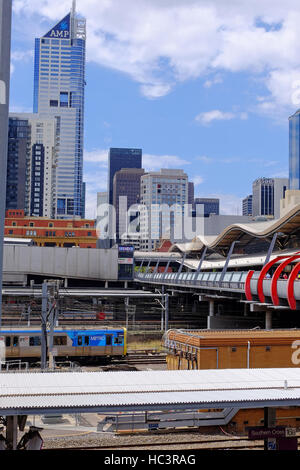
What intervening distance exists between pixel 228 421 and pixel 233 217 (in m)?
175

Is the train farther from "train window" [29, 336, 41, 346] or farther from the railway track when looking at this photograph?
the railway track

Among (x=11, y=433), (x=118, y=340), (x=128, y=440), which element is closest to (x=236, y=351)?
A: (x=128, y=440)

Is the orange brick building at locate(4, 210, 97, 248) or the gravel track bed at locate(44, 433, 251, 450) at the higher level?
the orange brick building at locate(4, 210, 97, 248)

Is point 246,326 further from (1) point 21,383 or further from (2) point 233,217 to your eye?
(2) point 233,217

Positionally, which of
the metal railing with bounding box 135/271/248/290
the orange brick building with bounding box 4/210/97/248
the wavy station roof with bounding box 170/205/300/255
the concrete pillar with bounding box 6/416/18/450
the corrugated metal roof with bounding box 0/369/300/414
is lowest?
the concrete pillar with bounding box 6/416/18/450

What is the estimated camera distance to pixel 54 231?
Result: 13900cm

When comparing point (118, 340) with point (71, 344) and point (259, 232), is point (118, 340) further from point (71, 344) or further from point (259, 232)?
point (259, 232)

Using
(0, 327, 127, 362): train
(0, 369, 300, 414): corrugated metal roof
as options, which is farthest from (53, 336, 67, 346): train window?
(0, 369, 300, 414): corrugated metal roof

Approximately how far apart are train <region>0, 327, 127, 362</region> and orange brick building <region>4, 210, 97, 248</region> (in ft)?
319

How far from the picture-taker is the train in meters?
36.0

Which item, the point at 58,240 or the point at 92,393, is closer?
the point at 92,393

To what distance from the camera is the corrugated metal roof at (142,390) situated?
11.9 metres

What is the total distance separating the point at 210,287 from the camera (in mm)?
55969
